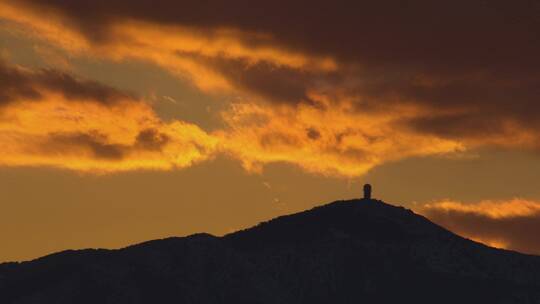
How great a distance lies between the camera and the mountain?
14938 cm

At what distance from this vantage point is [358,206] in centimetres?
16925

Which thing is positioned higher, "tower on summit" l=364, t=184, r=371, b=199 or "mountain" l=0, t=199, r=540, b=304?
"tower on summit" l=364, t=184, r=371, b=199

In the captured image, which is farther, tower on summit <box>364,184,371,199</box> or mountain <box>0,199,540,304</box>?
tower on summit <box>364,184,371,199</box>

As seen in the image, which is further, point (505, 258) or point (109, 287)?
point (505, 258)

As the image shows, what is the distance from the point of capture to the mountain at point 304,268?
149375 mm

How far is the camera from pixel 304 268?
161 m

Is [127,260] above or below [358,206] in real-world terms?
below

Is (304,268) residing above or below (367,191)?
below

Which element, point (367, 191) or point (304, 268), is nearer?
point (304, 268)

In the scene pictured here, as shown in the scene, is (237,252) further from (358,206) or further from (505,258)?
(505,258)

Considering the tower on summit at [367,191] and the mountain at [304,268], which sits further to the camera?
the tower on summit at [367,191]

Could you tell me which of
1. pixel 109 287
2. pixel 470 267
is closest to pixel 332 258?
pixel 470 267

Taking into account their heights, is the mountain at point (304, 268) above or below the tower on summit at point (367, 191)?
below

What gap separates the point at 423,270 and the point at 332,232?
44.5ft
